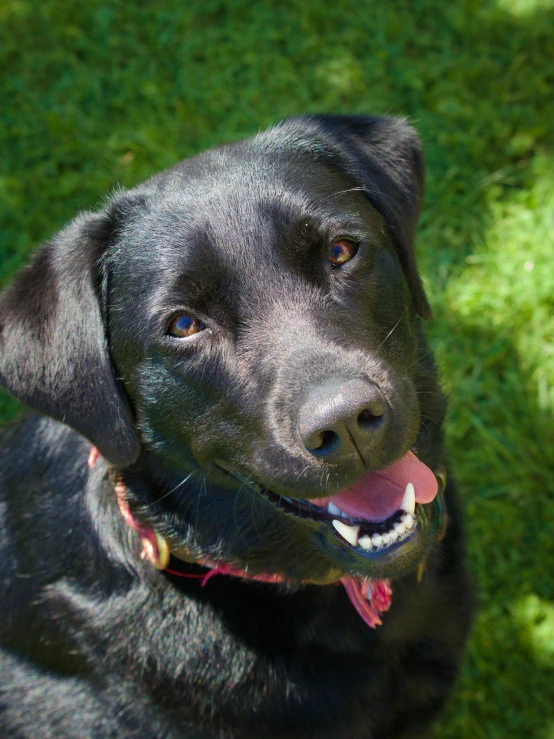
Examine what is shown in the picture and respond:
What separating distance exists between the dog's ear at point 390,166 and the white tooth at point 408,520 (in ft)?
2.34

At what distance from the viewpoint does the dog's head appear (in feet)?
7.09

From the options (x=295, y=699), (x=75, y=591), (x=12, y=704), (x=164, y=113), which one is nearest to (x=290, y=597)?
(x=295, y=699)

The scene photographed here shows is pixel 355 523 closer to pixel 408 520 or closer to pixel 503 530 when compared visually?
pixel 408 520

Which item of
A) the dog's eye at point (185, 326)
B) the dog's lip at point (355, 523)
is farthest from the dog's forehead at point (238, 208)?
the dog's lip at point (355, 523)

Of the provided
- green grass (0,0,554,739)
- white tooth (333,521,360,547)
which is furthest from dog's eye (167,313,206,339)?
green grass (0,0,554,739)

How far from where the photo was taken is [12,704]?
290 cm

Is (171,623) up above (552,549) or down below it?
above

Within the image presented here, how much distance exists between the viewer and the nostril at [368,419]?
6.63 feet

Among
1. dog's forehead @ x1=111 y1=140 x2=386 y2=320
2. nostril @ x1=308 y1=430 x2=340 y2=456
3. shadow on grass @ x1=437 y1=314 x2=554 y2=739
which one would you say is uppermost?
dog's forehead @ x1=111 y1=140 x2=386 y2=320

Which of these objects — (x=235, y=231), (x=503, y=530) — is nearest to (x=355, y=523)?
(x=235, y=231)

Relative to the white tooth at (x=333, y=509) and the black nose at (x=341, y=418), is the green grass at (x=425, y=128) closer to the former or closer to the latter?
the white tooth at (x=333, y=509)

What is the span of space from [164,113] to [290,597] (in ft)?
11.0

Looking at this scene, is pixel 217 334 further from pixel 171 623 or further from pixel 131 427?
pixel 171 623

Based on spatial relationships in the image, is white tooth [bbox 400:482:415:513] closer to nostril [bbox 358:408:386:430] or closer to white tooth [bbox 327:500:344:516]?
white tooth [bbox 327:500:344:516]
